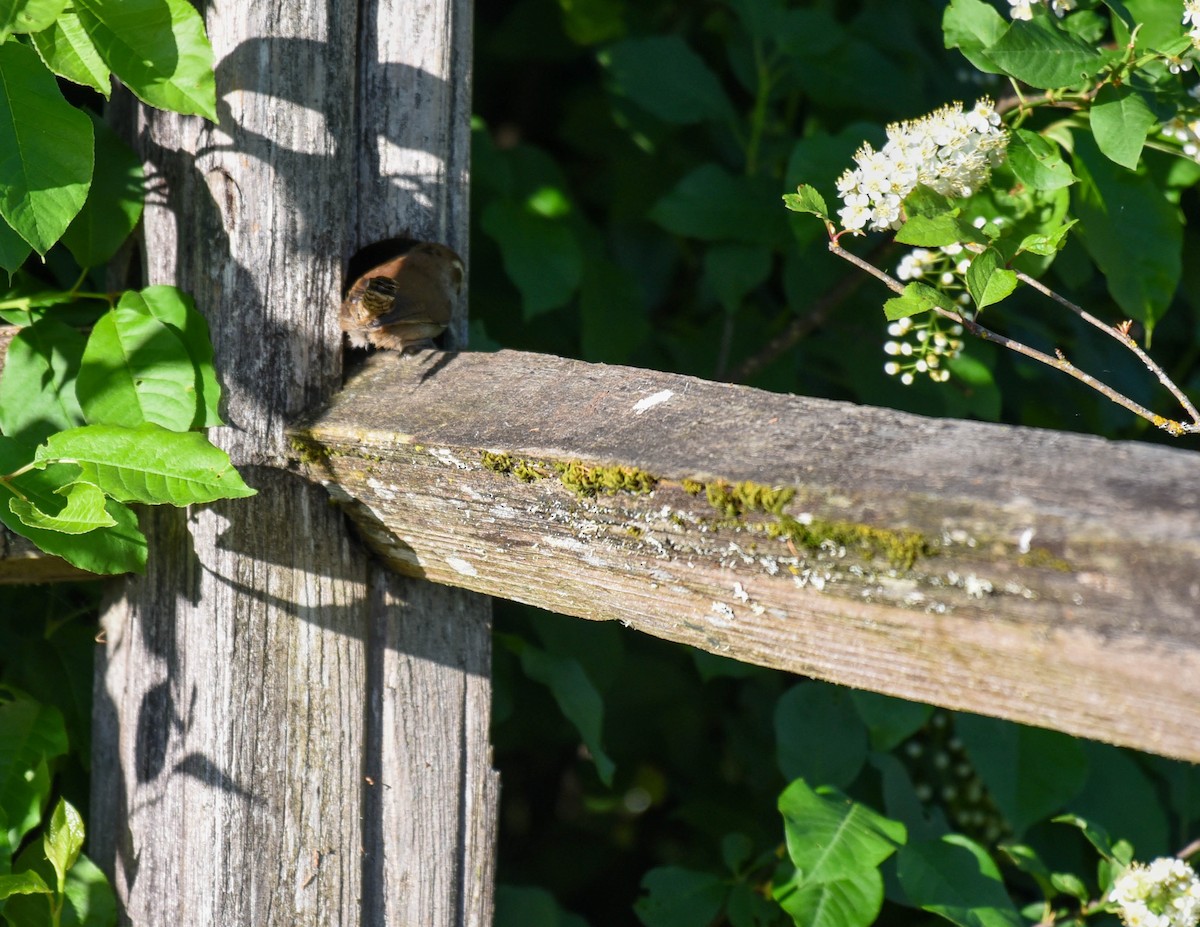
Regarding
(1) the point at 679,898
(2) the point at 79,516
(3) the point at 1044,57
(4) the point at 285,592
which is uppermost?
(3) the point at 1044,57

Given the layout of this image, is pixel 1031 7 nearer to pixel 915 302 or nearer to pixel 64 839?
pixel 915 302

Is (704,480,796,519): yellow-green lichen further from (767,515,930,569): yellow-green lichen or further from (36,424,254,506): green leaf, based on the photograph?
(36,424,254,506): green leaf

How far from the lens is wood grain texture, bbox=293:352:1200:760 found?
1.98ft

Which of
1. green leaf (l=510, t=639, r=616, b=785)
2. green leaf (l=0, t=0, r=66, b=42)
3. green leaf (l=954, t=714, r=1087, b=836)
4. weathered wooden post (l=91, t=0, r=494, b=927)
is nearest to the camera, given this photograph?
green leaf (l=0, t=0, r=66, b=42)

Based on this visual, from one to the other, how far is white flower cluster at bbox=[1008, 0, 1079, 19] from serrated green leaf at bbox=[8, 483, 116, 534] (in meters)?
0.98

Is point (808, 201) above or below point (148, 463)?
above

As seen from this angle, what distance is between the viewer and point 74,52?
2.96 ft

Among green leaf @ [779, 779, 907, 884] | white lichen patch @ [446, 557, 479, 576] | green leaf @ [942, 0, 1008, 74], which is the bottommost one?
green leaf @ [779, 779, 907, 884]

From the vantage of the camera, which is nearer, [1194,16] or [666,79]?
[1194,16]

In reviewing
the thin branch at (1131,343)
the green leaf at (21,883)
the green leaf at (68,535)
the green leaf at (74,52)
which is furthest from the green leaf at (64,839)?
the thin branch at (1131,343)

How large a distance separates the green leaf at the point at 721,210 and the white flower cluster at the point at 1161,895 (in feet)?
3.39

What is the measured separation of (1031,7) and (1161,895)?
3.26 ft

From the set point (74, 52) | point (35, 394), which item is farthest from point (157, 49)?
point (35, 394)

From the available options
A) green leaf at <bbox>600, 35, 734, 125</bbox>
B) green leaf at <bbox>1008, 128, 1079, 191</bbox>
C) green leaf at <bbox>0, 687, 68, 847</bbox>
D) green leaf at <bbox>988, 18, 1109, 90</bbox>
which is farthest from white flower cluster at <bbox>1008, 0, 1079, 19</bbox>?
green leaf at <bbox>0, 687, 68, 847</bbox>
